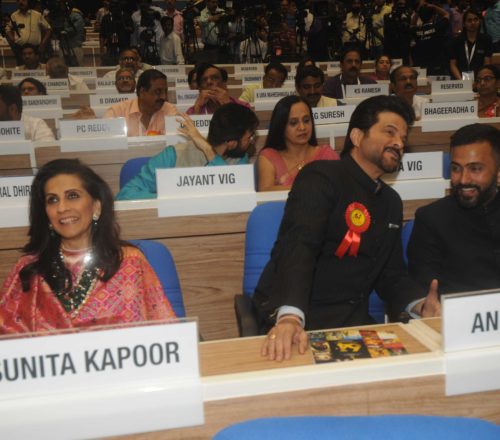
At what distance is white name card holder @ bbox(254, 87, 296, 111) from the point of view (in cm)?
474

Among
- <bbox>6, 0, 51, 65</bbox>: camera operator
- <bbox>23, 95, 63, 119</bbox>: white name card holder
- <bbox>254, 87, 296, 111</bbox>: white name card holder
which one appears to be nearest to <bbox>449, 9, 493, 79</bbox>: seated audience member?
<bbox>254, 87, 296, 111</bbox>: white name card holder

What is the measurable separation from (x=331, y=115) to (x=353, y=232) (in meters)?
2.16

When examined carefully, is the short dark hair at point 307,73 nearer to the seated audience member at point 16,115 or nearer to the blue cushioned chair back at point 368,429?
the seated audience member at point 16,115

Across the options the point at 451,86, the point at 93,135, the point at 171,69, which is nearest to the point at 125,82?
the point at 93,135

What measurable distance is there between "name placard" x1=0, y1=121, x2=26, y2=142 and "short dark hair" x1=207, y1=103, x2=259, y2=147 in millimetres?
1259

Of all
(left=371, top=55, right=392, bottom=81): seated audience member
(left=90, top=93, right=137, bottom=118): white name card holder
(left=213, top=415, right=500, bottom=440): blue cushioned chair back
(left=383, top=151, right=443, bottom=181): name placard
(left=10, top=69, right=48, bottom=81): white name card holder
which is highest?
(left=10, top=69, right=48, bottom=81): white name card holder

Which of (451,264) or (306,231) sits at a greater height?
(306,231)

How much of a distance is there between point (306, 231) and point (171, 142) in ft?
6.59

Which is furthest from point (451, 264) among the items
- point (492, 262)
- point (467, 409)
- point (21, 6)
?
point (21, 6)

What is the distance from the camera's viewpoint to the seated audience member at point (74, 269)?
1544 mm

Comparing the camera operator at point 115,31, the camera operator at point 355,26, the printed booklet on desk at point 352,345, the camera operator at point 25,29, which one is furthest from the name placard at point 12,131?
the camera operator at point 355,26

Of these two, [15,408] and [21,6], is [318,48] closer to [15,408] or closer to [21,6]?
[21,6]

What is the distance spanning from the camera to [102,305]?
156 cm

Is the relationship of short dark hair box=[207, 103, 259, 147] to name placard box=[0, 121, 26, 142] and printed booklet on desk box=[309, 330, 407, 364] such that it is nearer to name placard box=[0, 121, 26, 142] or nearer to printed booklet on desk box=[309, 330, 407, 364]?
name placard box=[0, 121, 26, 142]
